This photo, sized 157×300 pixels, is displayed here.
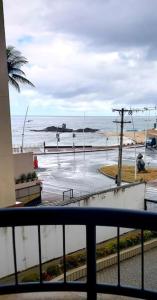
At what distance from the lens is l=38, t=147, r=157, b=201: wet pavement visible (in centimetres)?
2569

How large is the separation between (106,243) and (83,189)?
1407 centimetres

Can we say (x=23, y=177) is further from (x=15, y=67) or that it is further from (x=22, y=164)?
(x=15, y=67)

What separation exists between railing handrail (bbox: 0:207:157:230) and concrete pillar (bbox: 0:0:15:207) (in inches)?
373

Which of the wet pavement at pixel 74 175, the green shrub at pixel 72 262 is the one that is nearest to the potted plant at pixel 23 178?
the wet pavement at pixel 74 175

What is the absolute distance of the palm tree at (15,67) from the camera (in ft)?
85.6

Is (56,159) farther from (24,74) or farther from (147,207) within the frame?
(147,207)

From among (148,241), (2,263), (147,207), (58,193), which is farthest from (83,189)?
(2,263)

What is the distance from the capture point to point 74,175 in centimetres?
3206

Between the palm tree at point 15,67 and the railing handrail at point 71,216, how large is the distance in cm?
2507

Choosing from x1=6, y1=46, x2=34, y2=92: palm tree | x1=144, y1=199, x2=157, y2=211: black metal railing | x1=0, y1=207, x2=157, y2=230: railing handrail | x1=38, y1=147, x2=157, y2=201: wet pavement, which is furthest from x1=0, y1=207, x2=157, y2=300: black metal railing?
x1=6, y1=46, x2=34, y2=92: palm tree

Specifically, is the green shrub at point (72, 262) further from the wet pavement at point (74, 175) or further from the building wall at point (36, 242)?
the wet pavement at point (74, 175)

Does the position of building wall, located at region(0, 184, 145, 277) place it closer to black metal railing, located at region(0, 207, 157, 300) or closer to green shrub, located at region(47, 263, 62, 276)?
green shrub, located at region(47, 263, 62, 276)

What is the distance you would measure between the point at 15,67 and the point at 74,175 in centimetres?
1120

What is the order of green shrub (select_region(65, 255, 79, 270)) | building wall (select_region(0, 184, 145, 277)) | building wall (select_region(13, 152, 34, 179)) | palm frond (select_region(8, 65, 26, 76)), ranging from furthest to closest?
palm frond (select_region(8, 65, 26, 76))
building wall (select_region(13, 152, 34, 179))
green shrub (select_region(65, 255, 79, 270))
building wall (select_region(0, 184, 145, 277))
